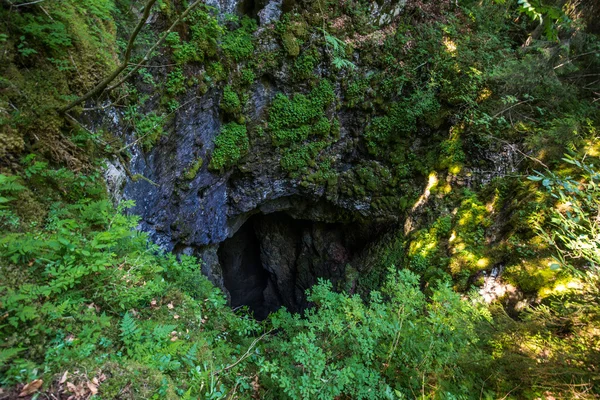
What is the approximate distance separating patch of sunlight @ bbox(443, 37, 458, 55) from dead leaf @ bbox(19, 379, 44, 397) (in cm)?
910

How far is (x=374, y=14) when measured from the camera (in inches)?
285

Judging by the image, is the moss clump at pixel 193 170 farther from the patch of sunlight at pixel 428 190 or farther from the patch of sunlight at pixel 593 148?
the patch of sunlight at pixel 593 148

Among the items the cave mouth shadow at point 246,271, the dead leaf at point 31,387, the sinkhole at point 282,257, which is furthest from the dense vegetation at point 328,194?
the cave mouth shadow at point 246,271

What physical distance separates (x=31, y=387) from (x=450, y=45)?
9456 mm

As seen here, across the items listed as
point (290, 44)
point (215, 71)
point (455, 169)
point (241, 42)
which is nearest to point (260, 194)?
point (215, 71)

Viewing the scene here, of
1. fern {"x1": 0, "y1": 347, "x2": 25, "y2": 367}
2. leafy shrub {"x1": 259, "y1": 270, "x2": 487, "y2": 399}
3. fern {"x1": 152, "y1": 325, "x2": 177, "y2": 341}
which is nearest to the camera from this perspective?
fern {"x1": 0, "y1": 347, "x2": 25, "y2": 367}

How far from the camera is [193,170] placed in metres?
6.18

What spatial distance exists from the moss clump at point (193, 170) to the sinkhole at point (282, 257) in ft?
14.9

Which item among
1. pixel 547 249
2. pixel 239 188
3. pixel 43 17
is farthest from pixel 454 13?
pixel 43 17

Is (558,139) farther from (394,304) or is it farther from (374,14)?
(374,14)

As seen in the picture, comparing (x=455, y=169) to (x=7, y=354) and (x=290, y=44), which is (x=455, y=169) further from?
(x=7, y=354)

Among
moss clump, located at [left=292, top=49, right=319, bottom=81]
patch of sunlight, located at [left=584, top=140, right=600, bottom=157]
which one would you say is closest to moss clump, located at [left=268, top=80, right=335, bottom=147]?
moss clump, located at [left=292, top=49, right=319, bottom=81]

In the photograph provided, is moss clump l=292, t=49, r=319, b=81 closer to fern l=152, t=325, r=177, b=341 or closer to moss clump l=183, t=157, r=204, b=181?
moss clump l=183, t=157, r=204, b=181

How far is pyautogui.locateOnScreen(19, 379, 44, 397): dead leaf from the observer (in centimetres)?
145
